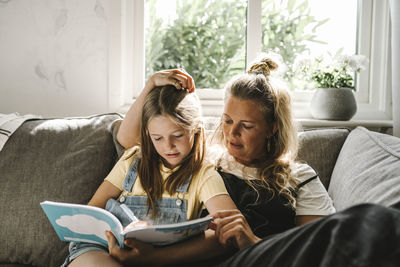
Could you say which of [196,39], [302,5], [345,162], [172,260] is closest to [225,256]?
[172,260]

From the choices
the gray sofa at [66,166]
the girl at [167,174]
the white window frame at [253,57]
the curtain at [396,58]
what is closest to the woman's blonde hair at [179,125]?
the girl at [167,174]

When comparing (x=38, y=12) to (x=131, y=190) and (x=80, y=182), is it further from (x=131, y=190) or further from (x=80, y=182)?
(x=131, y=190)

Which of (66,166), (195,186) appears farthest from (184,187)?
(66,166)

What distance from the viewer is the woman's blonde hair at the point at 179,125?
4.18ft

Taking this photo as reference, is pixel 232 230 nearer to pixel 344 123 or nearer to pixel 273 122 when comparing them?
pixel 273 122

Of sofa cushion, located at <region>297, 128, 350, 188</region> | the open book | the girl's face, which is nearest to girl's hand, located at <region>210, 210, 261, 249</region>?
the open book

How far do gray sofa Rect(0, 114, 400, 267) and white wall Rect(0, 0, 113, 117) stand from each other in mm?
399

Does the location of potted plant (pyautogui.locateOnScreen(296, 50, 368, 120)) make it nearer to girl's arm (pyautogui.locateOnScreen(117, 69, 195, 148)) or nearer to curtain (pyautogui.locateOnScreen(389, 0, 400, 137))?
curtain (pyautogui.locateOnScreen(389, 0, 400, 137))

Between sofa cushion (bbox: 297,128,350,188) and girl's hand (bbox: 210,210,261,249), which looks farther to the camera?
sofa cushion (bbox: 297,128,350,188)

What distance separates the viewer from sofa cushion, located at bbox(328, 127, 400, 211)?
1129 mm

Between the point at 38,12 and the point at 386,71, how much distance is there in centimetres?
189

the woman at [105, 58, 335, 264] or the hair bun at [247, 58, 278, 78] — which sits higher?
the hair bun at [247, 58, 278, 78]

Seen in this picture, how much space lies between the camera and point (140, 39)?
218 cm

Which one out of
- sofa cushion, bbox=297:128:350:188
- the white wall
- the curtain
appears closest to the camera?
sofa cushion, bbox=297:128:350:188
